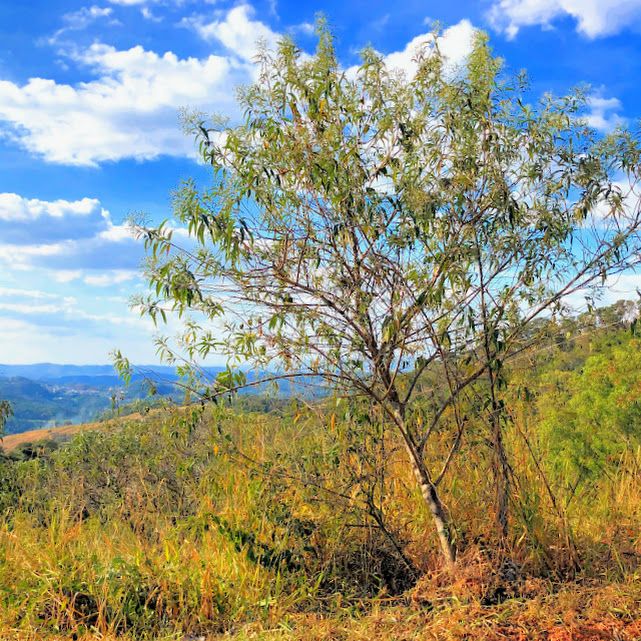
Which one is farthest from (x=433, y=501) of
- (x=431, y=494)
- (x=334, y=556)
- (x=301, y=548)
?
(x=301, y=548)

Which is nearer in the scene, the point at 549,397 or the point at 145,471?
the point at 549,397

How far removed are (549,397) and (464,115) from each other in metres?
5.04

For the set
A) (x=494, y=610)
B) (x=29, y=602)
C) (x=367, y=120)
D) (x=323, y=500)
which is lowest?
(x=29, y=602)

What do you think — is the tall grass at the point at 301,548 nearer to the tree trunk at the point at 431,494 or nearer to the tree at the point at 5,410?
the tree trunk at the point at 431,494

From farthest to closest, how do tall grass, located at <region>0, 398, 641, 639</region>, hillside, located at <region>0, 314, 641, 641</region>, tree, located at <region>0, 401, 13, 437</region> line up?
tree, located at <region>0, 401, 13, 437</region>
tall grass, located at <region>0, 398, 641, 639</region>
hillside, located at <region>0, 314, 641, 641</region>

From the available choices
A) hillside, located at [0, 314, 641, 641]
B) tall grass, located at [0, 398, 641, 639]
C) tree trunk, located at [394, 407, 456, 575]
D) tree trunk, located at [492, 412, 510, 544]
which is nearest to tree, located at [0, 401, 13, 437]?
hillside, located at [0, 314, 641, 641]

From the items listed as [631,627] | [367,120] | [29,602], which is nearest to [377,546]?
[631,627]

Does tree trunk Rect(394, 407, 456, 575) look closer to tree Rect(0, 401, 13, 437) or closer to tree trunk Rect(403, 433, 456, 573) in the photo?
tree trunk Rect(403, 433, 456, 573)

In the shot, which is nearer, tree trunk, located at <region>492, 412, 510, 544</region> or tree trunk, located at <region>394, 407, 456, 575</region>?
tree trunk, located at <region>394, 407, 456, 575</region>

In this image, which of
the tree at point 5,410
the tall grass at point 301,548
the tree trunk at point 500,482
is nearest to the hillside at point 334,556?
the tall grass at point 301,548

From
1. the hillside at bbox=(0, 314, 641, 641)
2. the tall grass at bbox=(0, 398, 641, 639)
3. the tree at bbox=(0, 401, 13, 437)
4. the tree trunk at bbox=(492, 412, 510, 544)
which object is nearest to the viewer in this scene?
the hillside at bbox=(0, 314, 641, 641)

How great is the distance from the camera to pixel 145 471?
8.37 metres

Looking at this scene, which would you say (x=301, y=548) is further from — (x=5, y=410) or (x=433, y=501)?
(x=5, y=410)

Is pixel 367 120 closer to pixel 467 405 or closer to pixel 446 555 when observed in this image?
pixel 467 405
